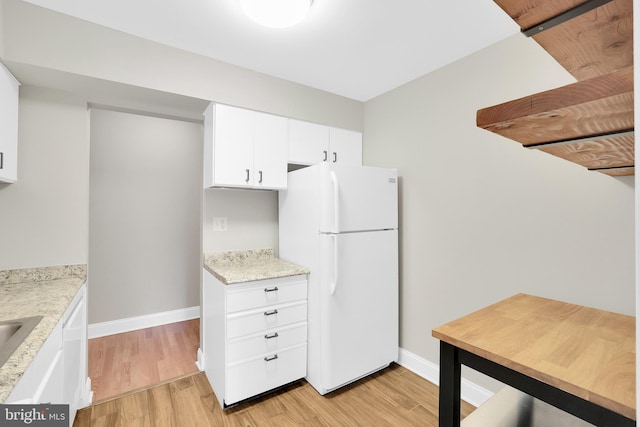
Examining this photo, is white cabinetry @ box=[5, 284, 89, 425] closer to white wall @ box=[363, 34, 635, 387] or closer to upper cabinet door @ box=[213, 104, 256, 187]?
upper cabinet door @ box=[213, 104, 256, 187]

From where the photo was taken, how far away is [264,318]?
2.10 m

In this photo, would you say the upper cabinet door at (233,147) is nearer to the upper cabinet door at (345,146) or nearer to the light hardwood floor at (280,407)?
the upper cabinet door at (345,146)

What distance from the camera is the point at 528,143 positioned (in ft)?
3.22

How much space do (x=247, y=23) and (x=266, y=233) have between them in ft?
5.45

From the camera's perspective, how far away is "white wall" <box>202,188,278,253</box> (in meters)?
2.48

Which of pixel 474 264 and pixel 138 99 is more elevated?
pixel 138 99

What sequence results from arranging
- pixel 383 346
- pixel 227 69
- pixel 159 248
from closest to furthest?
pixel 227 69 → pixel 383 346 → pixel 159 248

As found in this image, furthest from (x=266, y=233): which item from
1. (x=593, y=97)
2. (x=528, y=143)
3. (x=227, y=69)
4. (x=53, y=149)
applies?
(x=593, y=97)

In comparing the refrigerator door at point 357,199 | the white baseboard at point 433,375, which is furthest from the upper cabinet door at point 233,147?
the white baseboard at point 433,375

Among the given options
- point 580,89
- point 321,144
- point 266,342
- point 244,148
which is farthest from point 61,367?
point 321,144

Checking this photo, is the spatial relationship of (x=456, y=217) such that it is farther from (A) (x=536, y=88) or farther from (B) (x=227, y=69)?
(B) (x=227, y=69)

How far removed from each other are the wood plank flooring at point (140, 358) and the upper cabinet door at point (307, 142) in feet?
6.77

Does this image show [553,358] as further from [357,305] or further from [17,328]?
[17,328]

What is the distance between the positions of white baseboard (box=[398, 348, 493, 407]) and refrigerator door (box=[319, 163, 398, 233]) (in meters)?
1.13
